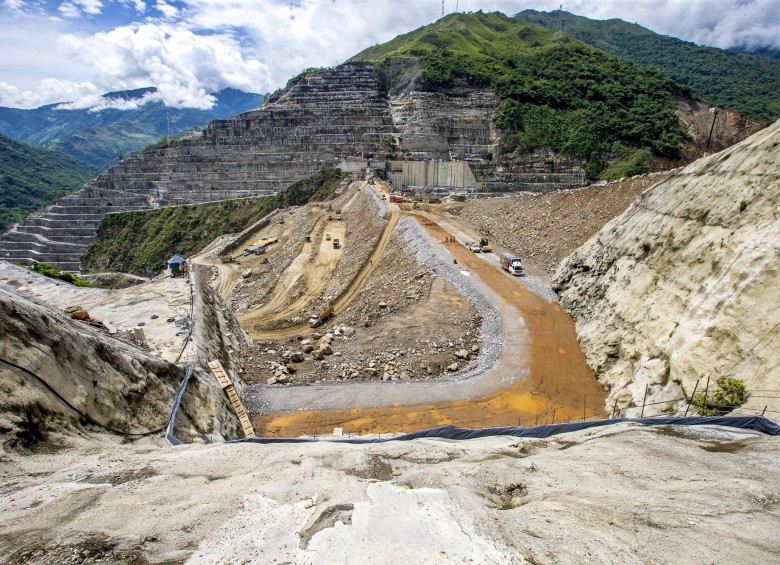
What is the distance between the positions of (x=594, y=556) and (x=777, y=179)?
13.3m

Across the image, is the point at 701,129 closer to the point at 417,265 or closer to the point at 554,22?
the point at 417,265

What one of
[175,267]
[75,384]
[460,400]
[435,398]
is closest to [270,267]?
[175,267]

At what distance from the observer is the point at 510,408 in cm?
1421

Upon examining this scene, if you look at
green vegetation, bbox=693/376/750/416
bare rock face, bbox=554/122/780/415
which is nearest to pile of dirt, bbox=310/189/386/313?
bare rock face, bbox=554/122/780/415

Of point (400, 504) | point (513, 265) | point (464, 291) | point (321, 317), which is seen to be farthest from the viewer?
point (513, 265)

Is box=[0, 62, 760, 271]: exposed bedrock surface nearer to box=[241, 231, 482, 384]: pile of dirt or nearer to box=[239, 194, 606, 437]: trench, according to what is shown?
box=[241, 231, 482, 384]: pile of dirt

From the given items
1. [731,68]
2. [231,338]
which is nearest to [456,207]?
[231,338]

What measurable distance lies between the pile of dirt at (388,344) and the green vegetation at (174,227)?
40.5m

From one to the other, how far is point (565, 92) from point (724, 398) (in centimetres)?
8588

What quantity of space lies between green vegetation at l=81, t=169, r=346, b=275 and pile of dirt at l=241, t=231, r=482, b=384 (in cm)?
4050

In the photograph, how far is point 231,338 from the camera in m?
19.0

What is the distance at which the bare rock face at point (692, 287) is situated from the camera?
9.91 meters

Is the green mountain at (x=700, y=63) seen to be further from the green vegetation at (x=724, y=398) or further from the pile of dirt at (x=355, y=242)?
the green vegetation at (x=724, y=398)

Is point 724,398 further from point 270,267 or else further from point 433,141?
point 433,141
